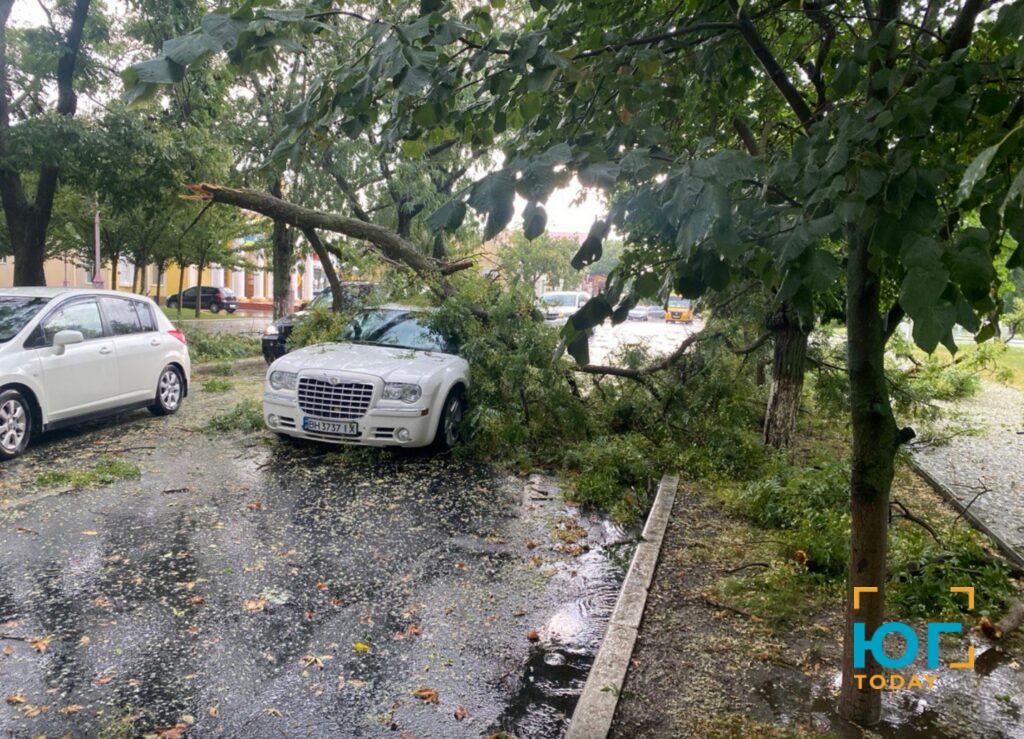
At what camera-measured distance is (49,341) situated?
8.45 metres

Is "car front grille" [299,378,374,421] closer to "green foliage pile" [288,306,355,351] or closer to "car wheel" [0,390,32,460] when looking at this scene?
"green foliage pile" [288,306,355,351]

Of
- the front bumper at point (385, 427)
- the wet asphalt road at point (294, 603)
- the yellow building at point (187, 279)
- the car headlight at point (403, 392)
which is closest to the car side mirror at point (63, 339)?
the wet asphalt road at point (294, 603)

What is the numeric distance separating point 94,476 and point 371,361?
2970mm

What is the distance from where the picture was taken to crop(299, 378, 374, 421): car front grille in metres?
8.13

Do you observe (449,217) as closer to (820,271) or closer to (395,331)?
(820,271)

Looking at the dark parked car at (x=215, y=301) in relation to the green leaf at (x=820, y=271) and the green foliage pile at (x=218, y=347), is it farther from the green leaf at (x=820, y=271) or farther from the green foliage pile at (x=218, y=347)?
the green leaf at (x=820, y=271)

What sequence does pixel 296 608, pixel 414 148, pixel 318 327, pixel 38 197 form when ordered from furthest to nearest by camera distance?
pixel 38 197 → pixel 318 327 → pixel 296 608 → pixel 414 148

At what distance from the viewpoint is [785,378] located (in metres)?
8.20

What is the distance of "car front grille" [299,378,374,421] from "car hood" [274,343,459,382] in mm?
176

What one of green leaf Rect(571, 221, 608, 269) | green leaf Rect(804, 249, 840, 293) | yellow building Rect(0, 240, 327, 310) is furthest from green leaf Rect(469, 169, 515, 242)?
yellow building Rect(0, 240, 327, 310)

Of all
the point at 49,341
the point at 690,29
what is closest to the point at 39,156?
the point at 49,341

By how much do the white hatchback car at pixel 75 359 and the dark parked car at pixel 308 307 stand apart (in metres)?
2.07

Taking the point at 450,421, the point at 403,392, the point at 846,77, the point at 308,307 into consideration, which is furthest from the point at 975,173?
the point at 308,307

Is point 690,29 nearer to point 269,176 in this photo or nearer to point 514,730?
point 269,176
